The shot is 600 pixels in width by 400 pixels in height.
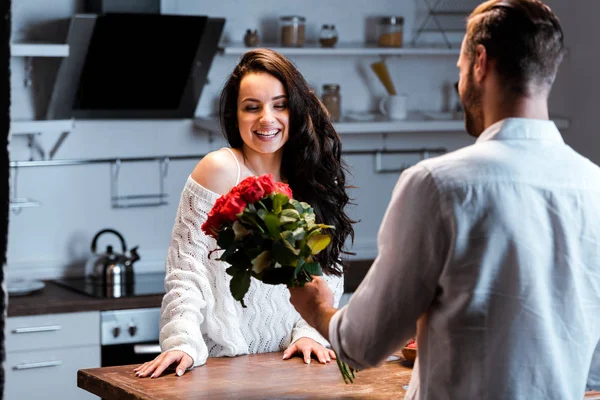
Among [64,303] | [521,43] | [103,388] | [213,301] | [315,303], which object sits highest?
[521,43]

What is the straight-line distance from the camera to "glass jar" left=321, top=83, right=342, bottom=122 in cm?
433

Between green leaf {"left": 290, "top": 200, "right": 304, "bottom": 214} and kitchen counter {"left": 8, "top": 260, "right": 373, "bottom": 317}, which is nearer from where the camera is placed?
green leaf {"left": 290, "top": 200, "right": 304, "bottom": 214}

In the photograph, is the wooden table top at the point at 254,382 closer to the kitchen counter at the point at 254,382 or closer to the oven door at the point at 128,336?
the kitchen counter at the point at 254,382

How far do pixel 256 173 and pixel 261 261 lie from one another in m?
Answer: 0.77

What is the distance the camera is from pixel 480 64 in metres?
1.31

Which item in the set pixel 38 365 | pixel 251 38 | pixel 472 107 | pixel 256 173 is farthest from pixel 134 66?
pixel 472 107

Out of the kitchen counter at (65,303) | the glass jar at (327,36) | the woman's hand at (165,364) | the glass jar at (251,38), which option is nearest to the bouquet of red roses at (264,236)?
the woman's hand at (165,364)

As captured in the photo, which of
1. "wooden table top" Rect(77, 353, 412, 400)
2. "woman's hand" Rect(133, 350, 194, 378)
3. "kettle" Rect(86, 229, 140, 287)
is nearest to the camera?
"wooden table top" Rect(77, 353, 412, 400)

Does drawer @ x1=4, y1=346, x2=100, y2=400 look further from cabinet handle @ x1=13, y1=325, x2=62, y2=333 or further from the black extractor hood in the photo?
the black extractor hood

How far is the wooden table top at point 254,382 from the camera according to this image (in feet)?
6.06

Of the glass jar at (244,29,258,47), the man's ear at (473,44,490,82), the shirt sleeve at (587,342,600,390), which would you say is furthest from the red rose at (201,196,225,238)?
the glass jar at (244,29,258,47)

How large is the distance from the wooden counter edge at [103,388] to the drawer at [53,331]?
5.29 ft

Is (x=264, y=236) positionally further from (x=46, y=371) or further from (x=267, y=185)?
(x=46, y=371)

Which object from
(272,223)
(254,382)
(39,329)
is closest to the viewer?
(272,223)
